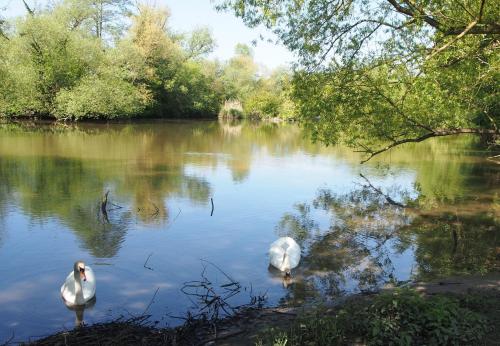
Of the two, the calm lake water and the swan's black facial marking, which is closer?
the swan's black facial marking

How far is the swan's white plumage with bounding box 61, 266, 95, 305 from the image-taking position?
25.1ft

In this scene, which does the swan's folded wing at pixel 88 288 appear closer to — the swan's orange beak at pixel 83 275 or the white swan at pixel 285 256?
the swan's orange beak at pixel 83 275

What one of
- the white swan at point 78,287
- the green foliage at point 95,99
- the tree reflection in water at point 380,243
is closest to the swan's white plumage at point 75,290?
the white swan at point 78,287

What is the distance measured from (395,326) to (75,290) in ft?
16.7

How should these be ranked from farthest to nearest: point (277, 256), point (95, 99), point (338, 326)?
point (95, 99) → point (277, 256) → point (338, 326)

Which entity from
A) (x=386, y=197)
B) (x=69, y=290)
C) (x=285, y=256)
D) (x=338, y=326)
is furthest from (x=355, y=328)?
(x=386, y=197)

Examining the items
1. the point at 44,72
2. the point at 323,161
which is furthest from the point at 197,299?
the point at 44,72

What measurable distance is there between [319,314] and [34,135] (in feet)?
105

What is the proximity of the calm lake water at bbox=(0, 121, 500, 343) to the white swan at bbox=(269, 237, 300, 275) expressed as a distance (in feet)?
0.85

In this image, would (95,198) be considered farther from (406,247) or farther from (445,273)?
(445,273)

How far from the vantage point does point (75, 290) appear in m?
7.66

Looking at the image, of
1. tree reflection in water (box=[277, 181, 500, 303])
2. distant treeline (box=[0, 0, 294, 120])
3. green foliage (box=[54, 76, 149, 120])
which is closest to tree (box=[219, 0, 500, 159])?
tree reflection in water (box=[277, 181, 500, 303])

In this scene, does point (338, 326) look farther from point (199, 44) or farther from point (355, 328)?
point (199, 44)

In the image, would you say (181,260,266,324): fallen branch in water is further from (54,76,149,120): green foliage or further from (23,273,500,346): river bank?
(54,76,149,120): green foliage
